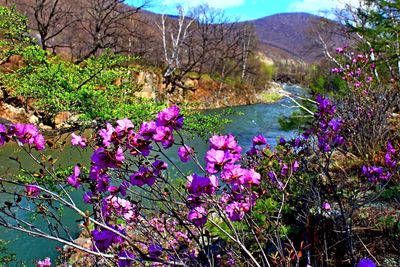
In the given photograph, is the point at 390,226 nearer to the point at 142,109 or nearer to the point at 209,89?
the point at 142,109

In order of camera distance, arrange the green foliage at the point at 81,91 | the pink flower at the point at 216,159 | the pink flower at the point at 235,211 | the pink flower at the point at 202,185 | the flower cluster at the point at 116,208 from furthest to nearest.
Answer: the green foliage at the point at 81,91 → the flower cluster at the point at 116,208 → the pink flower at the point at 235,211 → the pink flower at the point at 202,185 → the pink flower at the point at 216,159

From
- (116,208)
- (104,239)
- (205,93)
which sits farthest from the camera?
(205,93)

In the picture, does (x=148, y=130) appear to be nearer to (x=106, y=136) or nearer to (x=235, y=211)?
(x=106, y=136)

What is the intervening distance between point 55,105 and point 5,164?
6.24 meters

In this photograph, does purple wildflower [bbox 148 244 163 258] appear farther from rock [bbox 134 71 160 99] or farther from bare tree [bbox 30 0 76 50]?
rock [bbox 134 71 160 99]

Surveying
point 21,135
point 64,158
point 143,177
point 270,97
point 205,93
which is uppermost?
point 21,135

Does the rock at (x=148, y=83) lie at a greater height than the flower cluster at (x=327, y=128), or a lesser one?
lesser

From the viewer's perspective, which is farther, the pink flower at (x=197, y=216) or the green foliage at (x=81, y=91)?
the green foliage at (x=81, y=91)

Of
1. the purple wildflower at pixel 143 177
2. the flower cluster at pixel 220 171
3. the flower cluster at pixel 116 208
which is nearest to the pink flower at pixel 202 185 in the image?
the flower cluster at pixel 220 171

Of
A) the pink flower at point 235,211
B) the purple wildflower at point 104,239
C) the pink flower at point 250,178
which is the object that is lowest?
the purple wildflower at point 104,239

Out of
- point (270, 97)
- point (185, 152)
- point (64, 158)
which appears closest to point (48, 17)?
point (64, 158)

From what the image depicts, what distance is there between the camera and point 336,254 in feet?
10.5

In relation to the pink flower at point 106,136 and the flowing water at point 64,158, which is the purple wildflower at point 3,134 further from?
the flowing water at point 64,158

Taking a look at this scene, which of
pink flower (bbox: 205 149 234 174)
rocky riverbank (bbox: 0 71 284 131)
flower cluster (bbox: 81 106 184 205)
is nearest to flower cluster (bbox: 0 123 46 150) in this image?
flower cluster (bbox: 81 106 184 205)
